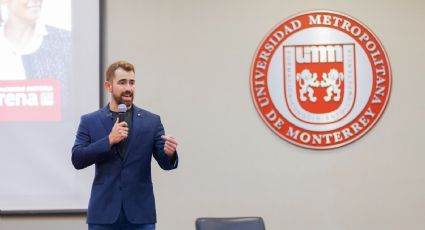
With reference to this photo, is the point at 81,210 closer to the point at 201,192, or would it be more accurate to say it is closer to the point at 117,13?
the point at 201,192

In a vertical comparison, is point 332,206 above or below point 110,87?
below

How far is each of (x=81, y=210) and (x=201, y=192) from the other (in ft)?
2.92

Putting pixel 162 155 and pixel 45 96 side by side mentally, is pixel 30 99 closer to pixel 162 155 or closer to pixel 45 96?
pixel 45 96

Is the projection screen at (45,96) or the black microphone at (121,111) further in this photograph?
the projection screen at (45,96)

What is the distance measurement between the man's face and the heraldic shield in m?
1.62

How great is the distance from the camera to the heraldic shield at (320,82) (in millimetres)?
4207

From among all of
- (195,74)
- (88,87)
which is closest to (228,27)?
(195,74)

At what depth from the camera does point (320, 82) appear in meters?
4.23

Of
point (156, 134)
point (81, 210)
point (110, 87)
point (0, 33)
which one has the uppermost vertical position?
point (0, 33)

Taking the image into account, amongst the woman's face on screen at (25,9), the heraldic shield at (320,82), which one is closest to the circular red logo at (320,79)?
the heraldic shield at (320,82)

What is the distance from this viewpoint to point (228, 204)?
421cm

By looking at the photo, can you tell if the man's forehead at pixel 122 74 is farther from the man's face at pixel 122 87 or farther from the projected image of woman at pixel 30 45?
the projected image of woman at pixel 30 45

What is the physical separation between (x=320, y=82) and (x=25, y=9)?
2305mm

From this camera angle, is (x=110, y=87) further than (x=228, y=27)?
No
